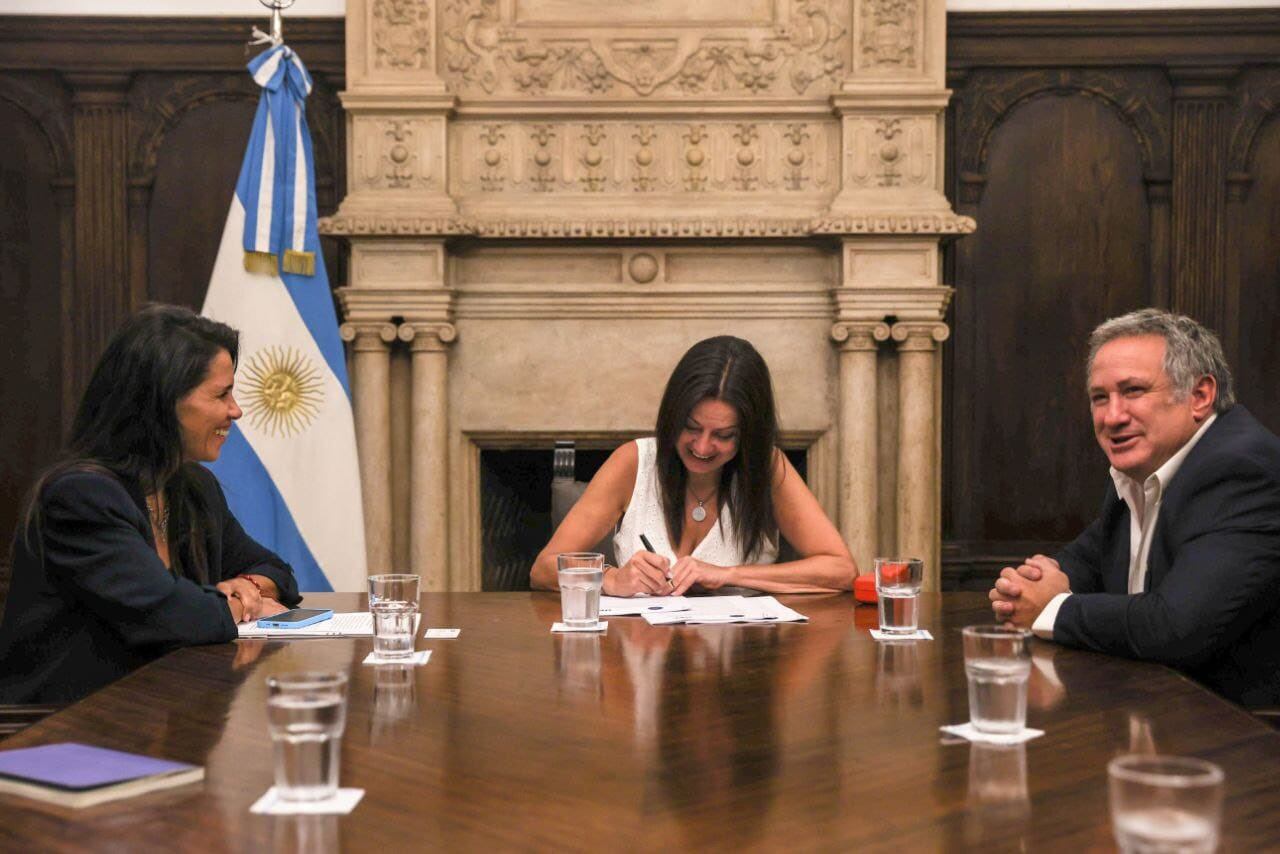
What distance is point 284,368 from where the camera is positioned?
13.3 feet

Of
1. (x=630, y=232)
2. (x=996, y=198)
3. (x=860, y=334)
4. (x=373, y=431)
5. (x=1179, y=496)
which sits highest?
(x=996, y=198)

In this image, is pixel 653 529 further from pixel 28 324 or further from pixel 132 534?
pixel 28 324

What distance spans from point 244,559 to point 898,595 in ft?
3.96

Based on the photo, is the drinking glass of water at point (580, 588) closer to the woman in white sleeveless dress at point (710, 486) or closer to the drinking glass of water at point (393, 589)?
the drinking glass of water at point (393, 589)

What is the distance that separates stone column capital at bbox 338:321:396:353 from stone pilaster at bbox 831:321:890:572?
4.68 ft

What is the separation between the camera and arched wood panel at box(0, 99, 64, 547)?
463 cm

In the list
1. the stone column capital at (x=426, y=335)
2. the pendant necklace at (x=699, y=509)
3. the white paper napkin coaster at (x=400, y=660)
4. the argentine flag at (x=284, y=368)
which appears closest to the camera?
the white paper napkin coaster at (x=400, y=660)

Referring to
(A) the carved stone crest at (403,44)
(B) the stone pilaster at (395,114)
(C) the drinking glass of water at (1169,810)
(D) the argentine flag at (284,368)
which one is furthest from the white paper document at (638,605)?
(A) the carved stone crest at (403,44)

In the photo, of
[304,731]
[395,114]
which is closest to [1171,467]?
[304,731]

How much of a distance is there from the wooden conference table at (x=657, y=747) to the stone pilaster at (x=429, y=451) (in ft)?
7.66

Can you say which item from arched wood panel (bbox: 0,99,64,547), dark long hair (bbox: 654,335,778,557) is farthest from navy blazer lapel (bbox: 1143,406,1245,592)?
arched wood panel (bbox: 0,99,64,547)

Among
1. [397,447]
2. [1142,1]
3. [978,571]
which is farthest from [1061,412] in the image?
[397,447]

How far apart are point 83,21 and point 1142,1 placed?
141 inches

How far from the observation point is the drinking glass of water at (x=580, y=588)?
6.79ft
